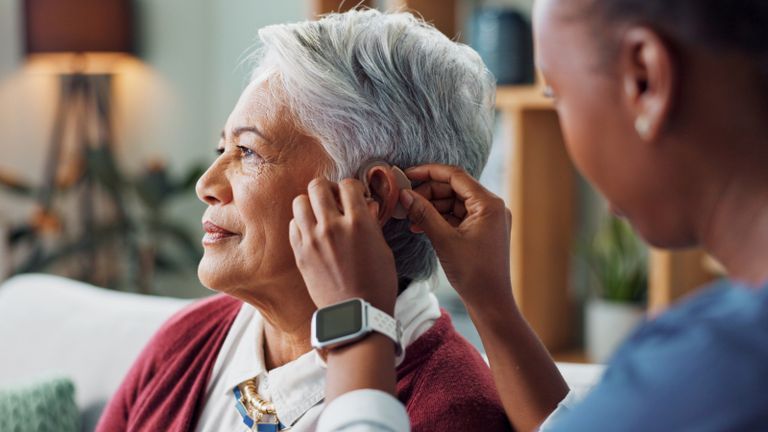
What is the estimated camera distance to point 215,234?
5.04 feet

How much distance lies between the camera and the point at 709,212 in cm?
83

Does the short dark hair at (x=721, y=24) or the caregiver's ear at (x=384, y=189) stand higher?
the short dark hair at (x=721, y=24)

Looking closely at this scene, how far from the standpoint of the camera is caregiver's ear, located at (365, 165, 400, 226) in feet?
4.60

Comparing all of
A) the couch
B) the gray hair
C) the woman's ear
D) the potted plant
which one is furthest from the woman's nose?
the potted plant

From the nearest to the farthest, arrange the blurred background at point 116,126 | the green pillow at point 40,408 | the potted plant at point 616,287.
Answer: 1. the green pillow at point 40,408
2. the potted plant at point 616,287
3. the blurred background at point 116,126

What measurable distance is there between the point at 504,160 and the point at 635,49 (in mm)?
2434

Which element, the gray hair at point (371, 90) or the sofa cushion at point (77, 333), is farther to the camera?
the sofa cushion at point (77, 333)

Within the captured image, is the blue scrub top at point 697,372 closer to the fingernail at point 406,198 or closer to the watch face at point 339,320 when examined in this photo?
the watch face at point 339,320

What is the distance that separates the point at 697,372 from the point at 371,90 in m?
0.85

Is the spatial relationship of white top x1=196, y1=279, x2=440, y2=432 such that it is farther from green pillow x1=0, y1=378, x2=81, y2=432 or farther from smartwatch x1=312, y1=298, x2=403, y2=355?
green pillow x1=0, y1=378, x2=81, y2=432

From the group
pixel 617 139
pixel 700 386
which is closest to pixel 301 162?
pixel 617 139

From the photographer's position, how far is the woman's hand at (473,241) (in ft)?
4.34

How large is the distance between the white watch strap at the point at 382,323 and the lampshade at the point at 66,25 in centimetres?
341

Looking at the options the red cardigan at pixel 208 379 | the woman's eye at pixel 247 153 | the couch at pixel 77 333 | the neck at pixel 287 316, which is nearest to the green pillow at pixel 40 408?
the couch at pixel 77 333
